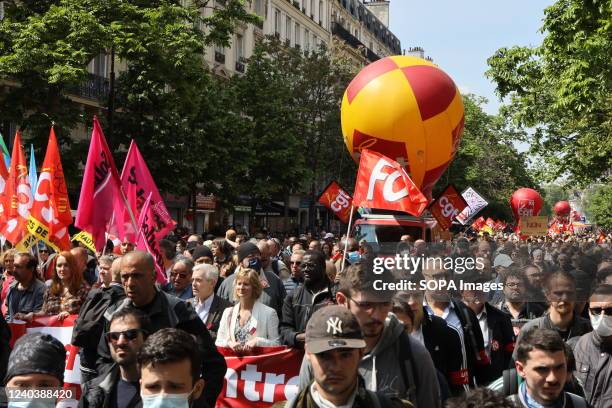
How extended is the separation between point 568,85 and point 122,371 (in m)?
12.7

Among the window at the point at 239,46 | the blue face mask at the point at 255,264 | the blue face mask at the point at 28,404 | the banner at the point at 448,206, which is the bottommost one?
the blue face mask at the point at 28,404

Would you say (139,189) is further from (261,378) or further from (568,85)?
(568,85)

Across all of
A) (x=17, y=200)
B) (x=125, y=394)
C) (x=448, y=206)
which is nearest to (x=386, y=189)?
(x=17, y=200)

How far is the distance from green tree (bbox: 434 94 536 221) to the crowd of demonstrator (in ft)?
158

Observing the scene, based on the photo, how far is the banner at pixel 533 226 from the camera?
2111cm

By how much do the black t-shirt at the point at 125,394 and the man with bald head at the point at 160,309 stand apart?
61 cm

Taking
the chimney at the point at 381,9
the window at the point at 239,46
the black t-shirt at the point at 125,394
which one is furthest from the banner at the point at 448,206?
the chimney at the point at 381,9

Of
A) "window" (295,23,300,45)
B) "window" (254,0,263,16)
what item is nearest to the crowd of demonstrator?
"window" (254,0,263,16)

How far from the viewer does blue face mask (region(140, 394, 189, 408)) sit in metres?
3.42

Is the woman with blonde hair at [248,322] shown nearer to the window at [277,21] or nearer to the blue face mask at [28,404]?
the blue face mask at [28,404]

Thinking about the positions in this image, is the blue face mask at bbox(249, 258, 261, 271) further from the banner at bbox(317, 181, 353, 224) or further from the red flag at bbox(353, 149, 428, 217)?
the banner at bbox(317, 181, 353, 224)

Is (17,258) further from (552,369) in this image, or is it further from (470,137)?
(470,137)

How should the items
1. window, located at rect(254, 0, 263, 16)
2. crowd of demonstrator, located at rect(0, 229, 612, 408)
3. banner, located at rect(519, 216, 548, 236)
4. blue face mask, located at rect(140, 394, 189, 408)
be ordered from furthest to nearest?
window, located at rect(254, 0, 263, 16)
banner, located at rect(519, 216, 548, 236)
crowd of demonstrator, located at rect(0, 229, 612, 408)
blue face mask, located at rect(140, 394, 189, 408)

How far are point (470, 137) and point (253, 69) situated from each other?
30.6 meters
